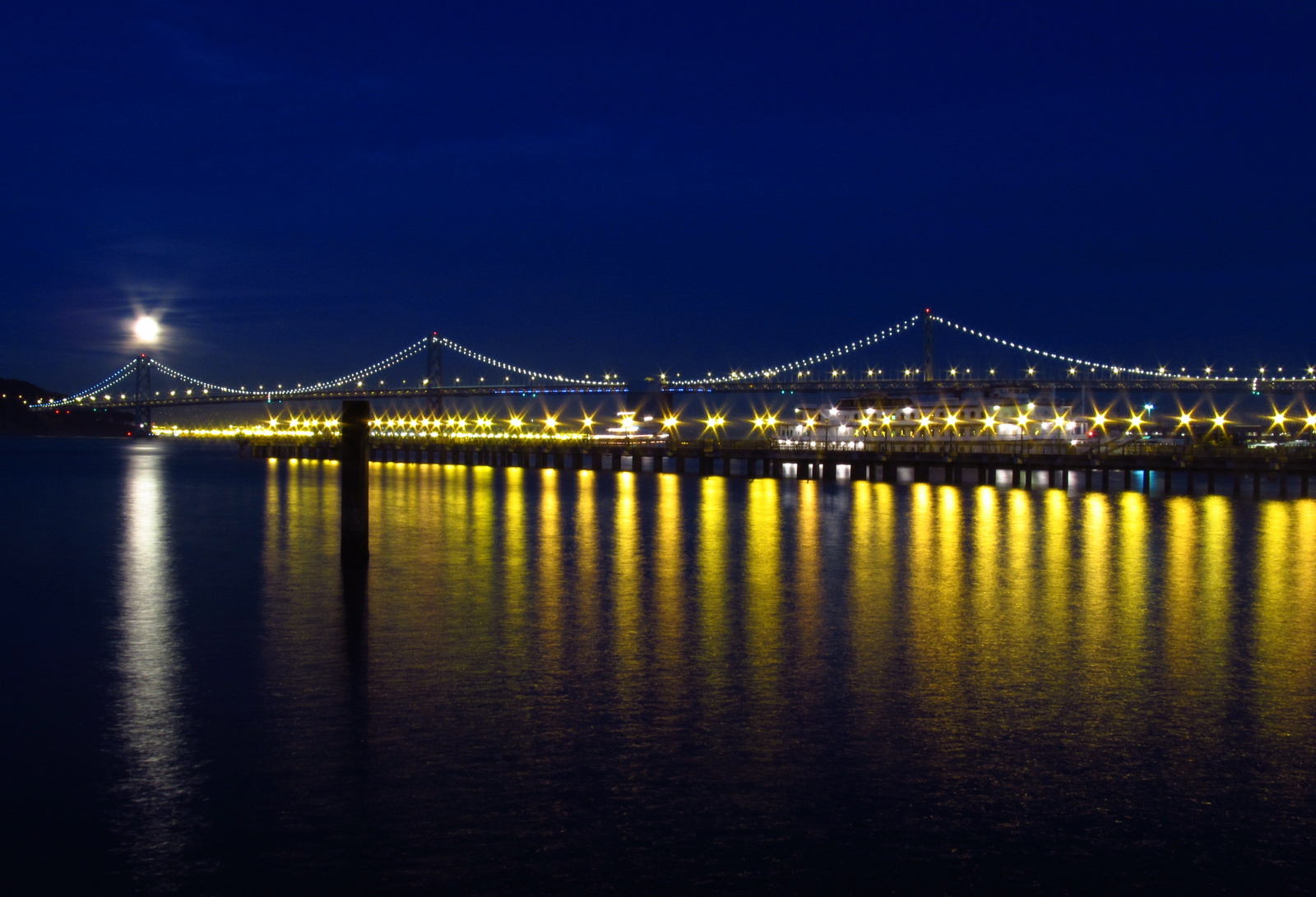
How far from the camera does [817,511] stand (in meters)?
32.9

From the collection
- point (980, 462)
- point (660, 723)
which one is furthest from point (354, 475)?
point (980, 462)

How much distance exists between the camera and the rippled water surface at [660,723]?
6332 mm

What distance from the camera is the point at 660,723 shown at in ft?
29.5

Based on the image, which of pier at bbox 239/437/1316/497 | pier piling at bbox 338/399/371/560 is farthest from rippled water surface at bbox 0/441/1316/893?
pier at bbox 239/437/1316/497

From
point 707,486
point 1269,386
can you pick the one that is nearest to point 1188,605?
point 707,486

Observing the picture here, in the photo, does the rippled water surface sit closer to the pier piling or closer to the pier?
the pier piling

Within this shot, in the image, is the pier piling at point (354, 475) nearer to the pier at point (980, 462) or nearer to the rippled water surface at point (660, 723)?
the rippled water surface at point (660, 723)

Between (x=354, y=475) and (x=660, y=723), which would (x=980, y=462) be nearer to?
(x=354, y=475)

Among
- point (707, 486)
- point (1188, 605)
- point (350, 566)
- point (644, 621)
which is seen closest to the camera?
point (644, 621)

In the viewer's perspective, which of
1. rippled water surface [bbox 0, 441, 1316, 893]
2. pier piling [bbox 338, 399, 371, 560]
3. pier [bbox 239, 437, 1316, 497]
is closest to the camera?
rippled water surface [bbox 0, 441, 1316, 893]

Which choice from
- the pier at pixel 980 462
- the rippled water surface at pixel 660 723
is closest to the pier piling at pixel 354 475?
the rippled water surface at pixel 660 723

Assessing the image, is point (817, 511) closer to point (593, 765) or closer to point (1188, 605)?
point (1188, 605)

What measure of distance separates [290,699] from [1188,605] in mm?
11667

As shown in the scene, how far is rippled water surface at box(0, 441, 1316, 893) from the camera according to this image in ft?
20.8
